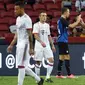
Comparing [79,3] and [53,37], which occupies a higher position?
[79,3]

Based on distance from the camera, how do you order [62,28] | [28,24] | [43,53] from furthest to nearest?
1. [62,28]
2. [43,53]
3. [28,24]

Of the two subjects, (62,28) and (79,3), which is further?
(79,3)

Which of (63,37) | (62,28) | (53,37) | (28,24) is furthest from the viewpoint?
(53,37)

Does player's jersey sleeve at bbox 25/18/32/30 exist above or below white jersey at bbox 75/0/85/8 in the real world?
below

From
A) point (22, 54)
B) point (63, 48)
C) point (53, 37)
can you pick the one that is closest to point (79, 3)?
point (53, 37)

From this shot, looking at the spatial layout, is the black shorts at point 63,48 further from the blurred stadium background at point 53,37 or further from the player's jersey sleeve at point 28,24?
the player's jersey sleeve at point 28,24

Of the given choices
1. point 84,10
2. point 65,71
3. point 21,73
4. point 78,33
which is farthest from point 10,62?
point 84,10

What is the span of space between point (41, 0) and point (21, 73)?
38.4ft

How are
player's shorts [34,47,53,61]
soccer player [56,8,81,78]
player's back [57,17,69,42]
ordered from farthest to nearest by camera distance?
soccer player [56,8,81,78] < player's back [57,17,69,42] < player's shorts [34,47,53,61]

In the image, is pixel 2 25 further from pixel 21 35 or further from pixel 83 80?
pixel 21 35

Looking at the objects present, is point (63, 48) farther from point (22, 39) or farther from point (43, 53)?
point (22, 39)

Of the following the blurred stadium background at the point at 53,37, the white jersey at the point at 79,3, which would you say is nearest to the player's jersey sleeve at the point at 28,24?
the blurred stadium background at the point at 53,37

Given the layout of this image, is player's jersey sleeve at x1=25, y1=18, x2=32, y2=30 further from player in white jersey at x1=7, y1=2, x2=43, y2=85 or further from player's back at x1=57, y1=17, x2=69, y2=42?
player's back at x1=57, y1=17, x2=69, y2=42

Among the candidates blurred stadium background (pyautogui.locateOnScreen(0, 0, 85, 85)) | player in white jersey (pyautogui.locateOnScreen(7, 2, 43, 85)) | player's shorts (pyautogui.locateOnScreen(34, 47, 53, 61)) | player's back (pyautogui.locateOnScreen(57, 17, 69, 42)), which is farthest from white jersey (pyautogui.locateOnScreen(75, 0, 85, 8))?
player in white jersey (pyautogui.locateOnScreen(7, 2, 43, 85))
